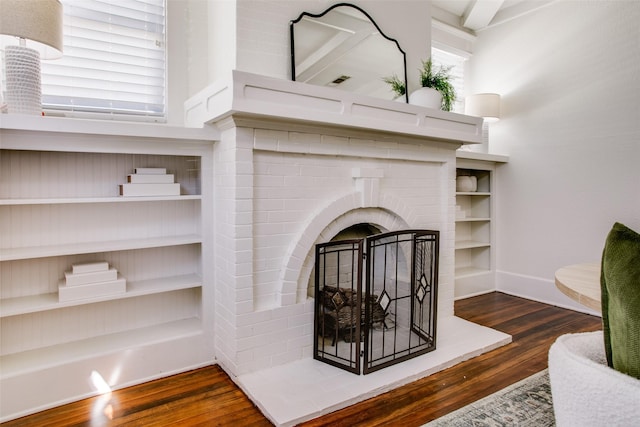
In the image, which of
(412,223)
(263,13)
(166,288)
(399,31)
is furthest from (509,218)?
(166,288)

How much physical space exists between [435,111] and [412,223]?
2.74 ft

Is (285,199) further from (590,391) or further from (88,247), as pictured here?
(590,391)

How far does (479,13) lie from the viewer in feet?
13.6

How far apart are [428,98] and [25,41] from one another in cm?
249

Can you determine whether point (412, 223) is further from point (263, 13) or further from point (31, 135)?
point (31, 135)

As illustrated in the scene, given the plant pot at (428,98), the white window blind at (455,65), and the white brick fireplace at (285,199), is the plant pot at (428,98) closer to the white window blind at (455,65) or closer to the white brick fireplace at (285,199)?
the white brick fireplace at (285,199)

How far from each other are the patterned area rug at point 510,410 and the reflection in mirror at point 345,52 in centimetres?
212

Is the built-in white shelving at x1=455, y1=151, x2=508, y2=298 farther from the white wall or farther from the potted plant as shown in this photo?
the potted plant

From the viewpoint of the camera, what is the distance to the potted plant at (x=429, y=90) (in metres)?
2.92

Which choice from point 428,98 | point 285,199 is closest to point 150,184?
point 285,199

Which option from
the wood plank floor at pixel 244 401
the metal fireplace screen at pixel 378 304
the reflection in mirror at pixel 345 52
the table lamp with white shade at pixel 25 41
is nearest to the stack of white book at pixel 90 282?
the wood plank floor at pixel 244 401

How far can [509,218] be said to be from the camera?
4152 millimetres

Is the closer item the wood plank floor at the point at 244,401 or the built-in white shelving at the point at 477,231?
the wood plank floor at the point at 244,401

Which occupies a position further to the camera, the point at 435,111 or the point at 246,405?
the point at 435,111
